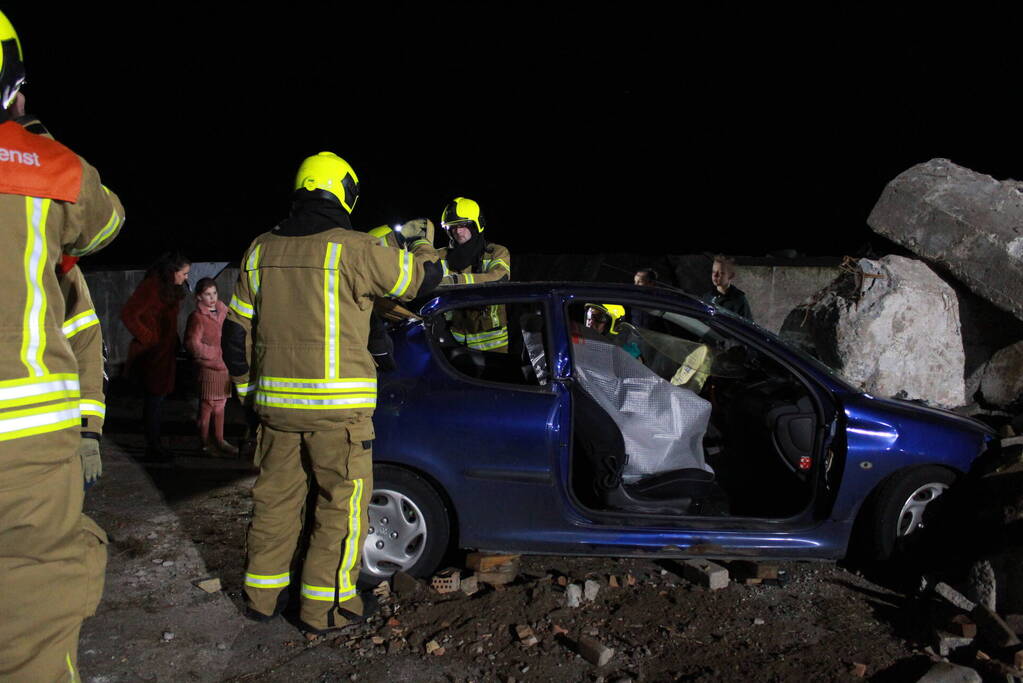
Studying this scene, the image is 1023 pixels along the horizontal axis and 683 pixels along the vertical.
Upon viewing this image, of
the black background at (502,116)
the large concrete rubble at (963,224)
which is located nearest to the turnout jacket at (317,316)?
the large concrete rubble at (963,224)

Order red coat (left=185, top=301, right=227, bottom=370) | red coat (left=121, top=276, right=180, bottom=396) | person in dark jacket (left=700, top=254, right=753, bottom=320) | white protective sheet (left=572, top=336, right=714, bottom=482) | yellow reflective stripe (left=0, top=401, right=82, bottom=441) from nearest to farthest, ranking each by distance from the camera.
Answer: yellow reflective stripe (left=0, top=401, right=82, bottom=441) < white protective sheet (left=572, top=336, right=714, bottom=482) < red coat (left=121, top=276, right=180, bottom=396) < red coat (left=185, top=301, right=227, bottom=370) < person in dark jacket (left=700, top=254, right=753, bottom=320)

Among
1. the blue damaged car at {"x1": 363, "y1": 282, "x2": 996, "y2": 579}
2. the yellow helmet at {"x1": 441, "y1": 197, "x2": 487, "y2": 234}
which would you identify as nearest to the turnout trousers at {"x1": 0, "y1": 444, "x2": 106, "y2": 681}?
the blue damaged car at {"x1": 363, "y1": 282, "x2": 996, "y2": 579}

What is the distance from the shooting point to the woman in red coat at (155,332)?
6383 millimetres

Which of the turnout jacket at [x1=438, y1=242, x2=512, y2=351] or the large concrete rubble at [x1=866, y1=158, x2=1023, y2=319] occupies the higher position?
the large concrete rubble at [x1=866, y1=158, x2=1023, y2=319]

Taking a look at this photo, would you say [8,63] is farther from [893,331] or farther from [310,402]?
[893,331]

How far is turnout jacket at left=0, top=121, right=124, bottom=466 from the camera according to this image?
6.16 ft

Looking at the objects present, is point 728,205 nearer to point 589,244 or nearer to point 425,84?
point 589,244

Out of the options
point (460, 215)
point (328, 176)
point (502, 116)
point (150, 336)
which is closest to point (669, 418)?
point (328, 176)

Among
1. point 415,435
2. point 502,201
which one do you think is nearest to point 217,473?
point 415,435

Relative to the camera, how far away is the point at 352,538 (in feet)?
11.7

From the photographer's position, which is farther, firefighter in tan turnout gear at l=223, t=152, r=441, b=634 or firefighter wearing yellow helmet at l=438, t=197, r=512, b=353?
firefighter wearing yellow helmet at l=438, t=197, r=512, b=353

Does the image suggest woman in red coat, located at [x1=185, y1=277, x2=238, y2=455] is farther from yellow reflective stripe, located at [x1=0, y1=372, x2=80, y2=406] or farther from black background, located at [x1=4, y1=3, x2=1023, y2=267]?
black background, located at [x1=4, y1=3, x2=1023, y2=267]

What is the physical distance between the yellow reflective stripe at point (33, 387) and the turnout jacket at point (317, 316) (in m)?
1.39

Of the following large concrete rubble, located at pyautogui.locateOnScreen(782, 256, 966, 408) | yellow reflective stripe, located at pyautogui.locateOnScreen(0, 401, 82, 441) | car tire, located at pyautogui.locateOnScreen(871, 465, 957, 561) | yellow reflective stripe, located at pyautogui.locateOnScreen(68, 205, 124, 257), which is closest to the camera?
yellow reflective stripe, located at pyautogui.locateOnScreen(0, 401, 82, 441)
